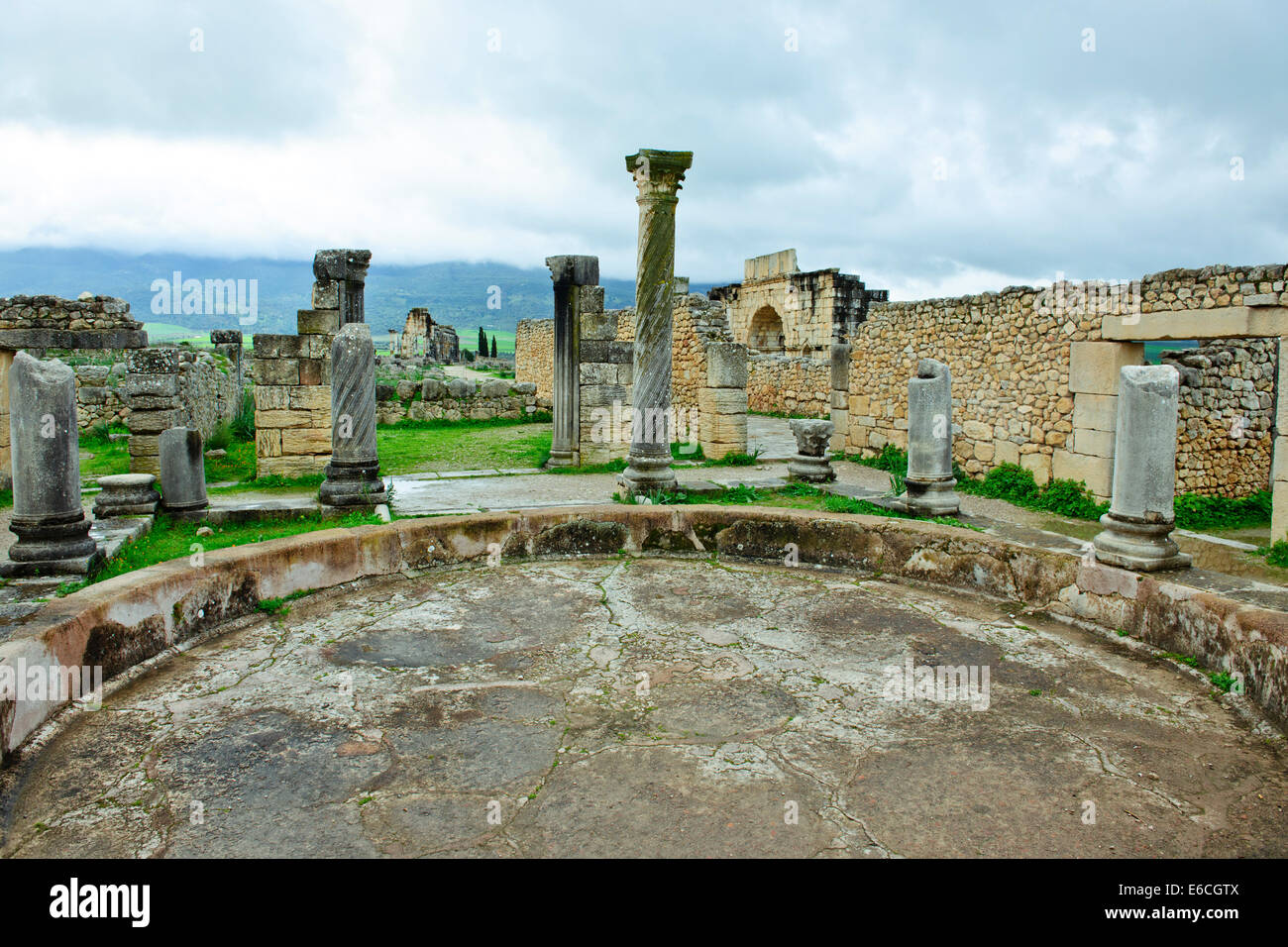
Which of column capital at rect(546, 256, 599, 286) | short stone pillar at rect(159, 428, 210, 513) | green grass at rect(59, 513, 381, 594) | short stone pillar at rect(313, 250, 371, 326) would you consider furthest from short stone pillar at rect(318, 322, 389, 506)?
column capital at rect(546, 256, 599, 286)

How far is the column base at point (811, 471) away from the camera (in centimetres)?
924

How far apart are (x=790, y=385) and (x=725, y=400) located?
770 centimetres

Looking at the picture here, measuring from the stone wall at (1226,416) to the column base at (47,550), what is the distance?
394 inches

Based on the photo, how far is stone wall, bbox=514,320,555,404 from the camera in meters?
23.5

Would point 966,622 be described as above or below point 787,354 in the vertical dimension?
below

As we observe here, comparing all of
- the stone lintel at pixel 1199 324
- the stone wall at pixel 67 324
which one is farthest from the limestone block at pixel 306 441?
the stone lintel at pixel 1199 324

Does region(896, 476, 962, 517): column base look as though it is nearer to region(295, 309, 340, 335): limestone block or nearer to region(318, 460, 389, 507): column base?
region(318, 460, 389, 507): column base

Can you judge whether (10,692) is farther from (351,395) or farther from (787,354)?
(787,354)

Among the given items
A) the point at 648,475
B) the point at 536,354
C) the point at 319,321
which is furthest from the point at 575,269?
the point at 536,354

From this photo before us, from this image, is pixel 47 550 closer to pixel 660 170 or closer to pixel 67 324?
pixel 660 170

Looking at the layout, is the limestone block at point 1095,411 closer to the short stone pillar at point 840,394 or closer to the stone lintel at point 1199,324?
the stone lintel at point 1199,324
